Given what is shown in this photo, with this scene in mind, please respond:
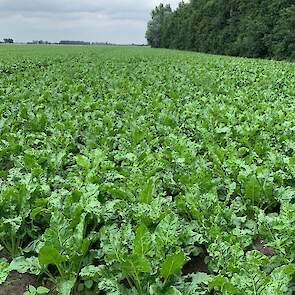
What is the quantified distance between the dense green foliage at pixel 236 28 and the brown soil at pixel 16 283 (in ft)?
132

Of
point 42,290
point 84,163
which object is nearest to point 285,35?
point 84,163

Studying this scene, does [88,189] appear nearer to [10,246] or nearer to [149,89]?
[10,246]

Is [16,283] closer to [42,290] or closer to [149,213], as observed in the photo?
[42,290]

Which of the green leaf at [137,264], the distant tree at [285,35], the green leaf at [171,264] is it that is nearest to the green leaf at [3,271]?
the green leaf at [137,264]

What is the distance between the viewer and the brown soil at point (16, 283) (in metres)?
3.38

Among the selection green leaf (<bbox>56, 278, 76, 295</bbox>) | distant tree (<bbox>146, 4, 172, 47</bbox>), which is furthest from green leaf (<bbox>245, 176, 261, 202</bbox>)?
distant tree (<bbox>146, 4, 172, 47</bbox>)

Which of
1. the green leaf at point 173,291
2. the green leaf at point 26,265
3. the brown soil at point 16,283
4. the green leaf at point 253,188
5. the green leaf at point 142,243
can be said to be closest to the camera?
the green leaf at point 173,291

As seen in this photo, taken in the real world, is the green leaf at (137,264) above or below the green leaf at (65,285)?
above

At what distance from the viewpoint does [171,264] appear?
293 cm

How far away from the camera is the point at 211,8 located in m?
61.4

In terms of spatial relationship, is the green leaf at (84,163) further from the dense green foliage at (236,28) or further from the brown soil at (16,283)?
the dense green foliage at (236,28)

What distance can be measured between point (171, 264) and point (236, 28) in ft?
176

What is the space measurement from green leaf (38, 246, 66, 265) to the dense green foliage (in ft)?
133

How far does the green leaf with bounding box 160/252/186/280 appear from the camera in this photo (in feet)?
9.53
